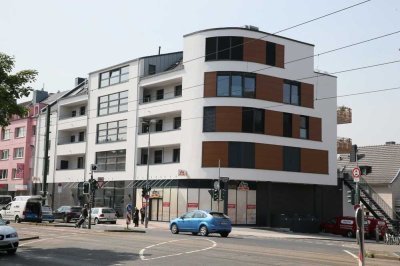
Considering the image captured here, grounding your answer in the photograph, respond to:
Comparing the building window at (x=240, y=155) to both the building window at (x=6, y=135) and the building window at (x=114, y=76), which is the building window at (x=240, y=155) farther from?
the building window at (x=6, y=135)

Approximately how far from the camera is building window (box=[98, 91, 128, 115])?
56.0 meters

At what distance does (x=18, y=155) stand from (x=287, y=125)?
4124 cm

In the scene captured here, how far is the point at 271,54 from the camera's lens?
48.9m

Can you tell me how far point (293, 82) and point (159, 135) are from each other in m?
13.6

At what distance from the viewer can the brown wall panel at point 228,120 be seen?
46062 mm

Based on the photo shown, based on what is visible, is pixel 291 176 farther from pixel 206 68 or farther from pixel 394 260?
pixel 394 260

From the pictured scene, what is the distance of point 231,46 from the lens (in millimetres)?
46562

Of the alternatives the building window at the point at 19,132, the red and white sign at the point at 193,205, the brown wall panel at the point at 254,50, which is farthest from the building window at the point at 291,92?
the building window at the point at 19,132

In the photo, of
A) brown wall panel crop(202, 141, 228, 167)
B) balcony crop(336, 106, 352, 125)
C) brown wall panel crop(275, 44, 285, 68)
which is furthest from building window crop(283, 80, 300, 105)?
brown wall panel crop(202, 141, 228, 167)

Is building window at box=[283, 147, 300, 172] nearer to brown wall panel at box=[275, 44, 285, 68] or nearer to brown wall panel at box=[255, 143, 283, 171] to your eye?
brown wall panel at box=[255, 143, 283, 171]

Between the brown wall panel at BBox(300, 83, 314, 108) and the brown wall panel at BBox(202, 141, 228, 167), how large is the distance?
1043 centimetres

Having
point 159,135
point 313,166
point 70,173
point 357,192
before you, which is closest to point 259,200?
point 313,166

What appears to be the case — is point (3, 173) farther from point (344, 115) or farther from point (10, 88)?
point (10, 88)

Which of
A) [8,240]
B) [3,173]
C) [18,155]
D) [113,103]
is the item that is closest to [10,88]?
[8,240]
